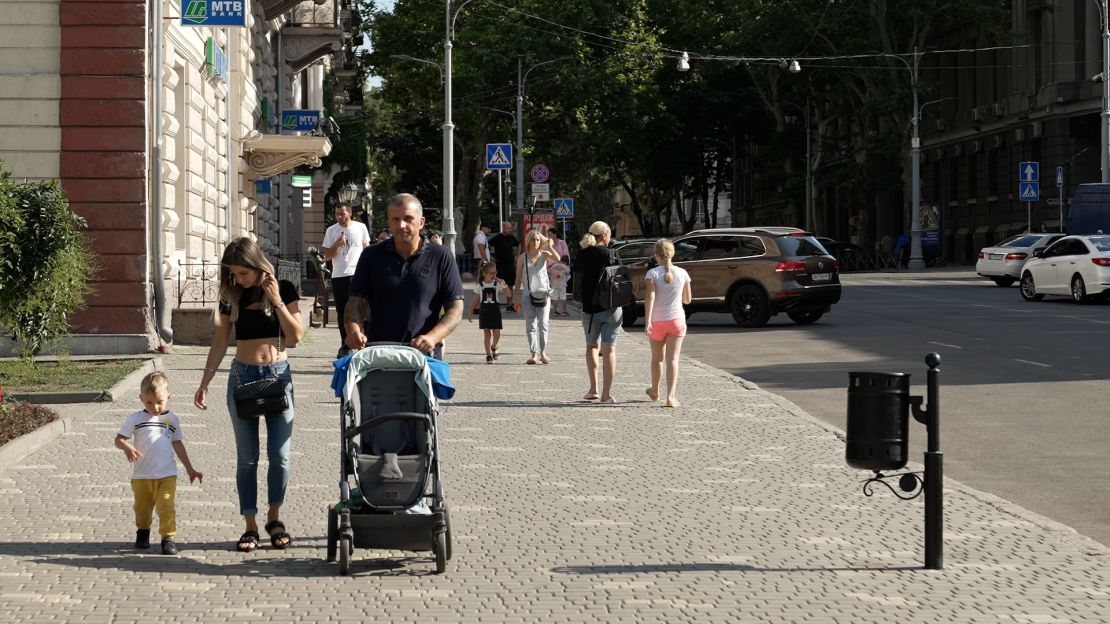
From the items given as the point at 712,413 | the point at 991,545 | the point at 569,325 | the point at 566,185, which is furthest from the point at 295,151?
the point at 566,185

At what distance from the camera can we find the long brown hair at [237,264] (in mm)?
7844

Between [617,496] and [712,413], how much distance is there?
4.73 m

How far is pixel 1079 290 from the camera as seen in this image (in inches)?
1303

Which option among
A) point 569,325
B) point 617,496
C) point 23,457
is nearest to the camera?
point 617,496

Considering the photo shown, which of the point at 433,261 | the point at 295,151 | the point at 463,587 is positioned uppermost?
the point at 295,151

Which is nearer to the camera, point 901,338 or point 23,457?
point 23,457

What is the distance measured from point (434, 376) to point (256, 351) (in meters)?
0.96

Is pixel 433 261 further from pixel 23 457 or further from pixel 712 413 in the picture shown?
pixel 712 413

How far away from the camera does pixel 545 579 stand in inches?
286

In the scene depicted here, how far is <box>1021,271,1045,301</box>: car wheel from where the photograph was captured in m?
34.4

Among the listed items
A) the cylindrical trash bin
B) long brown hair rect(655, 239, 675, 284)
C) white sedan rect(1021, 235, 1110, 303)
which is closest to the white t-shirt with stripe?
the cylindrical trash bin

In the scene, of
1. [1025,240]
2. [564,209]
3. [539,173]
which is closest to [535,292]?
[1025,240]

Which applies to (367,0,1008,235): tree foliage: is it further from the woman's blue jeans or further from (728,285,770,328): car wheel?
the woman's blue jeans

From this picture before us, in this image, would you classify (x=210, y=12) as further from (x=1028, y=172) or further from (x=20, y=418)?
(x=1028, y=172)
